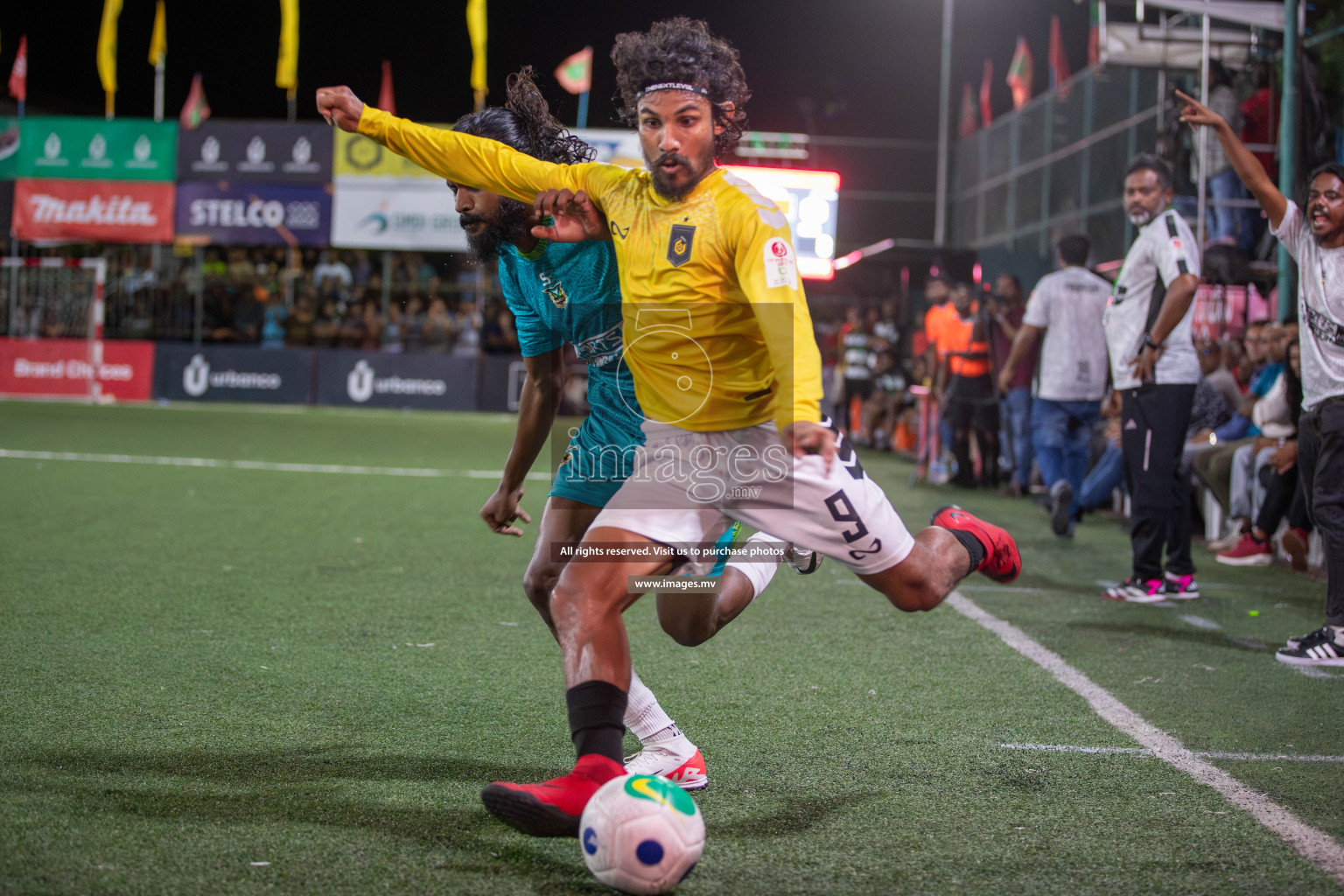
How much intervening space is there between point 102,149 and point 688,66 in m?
25.0

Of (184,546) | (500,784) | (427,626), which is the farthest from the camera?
(184,546)

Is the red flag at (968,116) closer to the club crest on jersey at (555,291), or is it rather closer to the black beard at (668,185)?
the club crest on jersey at (555,291)

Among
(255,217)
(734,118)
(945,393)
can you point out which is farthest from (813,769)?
(255,217)

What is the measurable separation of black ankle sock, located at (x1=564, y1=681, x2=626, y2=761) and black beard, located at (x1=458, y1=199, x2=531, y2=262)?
135 centimetres

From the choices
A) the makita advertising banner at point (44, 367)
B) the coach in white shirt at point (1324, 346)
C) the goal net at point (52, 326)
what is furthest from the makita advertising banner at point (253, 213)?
the coach in white shirt at point (1324, 346)

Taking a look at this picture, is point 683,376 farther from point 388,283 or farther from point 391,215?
point 388,283

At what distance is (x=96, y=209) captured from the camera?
24.3 m

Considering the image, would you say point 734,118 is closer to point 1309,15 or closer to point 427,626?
point 427,626

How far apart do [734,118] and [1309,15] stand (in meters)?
13.1

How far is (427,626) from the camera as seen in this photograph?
5.28 metres

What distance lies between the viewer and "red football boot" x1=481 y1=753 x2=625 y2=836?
8.73 ft

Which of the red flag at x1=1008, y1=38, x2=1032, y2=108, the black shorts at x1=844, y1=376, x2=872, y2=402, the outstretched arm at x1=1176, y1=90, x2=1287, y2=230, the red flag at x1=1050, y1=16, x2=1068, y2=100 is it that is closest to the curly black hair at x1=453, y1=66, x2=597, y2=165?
the outstretched arm at x1=1176, y1=90, x2=1287, y2=230

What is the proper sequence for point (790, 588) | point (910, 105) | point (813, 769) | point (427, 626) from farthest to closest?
point (910, 105)
point (790, 588)
point (427, 626)
point (813, 769)

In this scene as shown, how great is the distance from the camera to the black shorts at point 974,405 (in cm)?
1198
